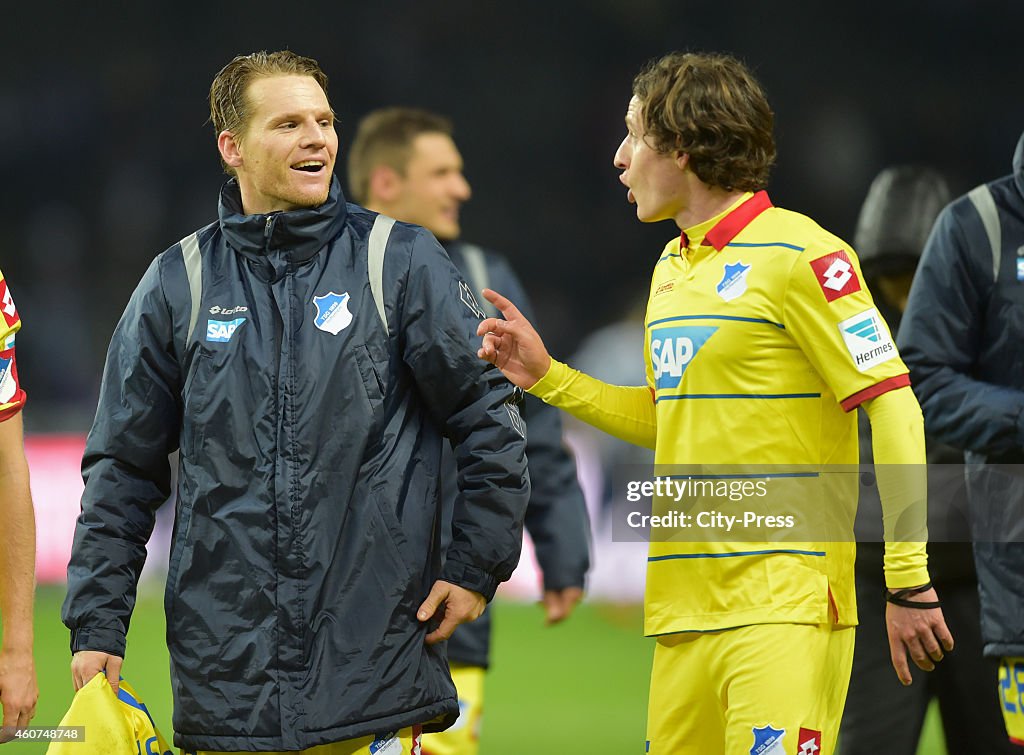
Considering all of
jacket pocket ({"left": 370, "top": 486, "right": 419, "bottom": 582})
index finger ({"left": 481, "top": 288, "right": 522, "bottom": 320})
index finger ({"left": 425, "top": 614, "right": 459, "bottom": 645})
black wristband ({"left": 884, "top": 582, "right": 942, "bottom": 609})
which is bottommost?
index finger ({"left": 425, "top": 614, "right": 459, "bottom": 645})

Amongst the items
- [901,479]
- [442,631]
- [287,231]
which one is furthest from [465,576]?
[901,479]

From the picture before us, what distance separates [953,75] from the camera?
17.4 m

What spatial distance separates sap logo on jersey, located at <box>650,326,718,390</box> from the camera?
3.42m

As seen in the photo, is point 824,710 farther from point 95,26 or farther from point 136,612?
point 95,26

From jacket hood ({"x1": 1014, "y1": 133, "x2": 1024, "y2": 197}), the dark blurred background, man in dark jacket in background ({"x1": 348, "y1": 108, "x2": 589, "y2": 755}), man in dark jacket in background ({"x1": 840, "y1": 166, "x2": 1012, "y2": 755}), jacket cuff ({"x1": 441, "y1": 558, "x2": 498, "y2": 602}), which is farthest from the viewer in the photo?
the dark blurred background

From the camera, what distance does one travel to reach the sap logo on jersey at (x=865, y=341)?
3246 mm

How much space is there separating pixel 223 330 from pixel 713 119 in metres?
1.23

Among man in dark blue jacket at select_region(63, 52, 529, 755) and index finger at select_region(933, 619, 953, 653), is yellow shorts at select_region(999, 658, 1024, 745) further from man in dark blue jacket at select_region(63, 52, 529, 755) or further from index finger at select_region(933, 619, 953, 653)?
man in dark blue jacket at select_region(63, 52, 529, 755)

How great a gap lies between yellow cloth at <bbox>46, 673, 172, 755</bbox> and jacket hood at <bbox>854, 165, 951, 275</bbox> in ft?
9.71

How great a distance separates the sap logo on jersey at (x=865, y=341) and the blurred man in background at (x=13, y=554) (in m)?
1.89

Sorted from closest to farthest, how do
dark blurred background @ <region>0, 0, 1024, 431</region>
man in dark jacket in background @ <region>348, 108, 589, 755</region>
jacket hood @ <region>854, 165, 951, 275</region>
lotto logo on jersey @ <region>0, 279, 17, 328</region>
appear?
1. lotto logo on jersey @ <region>0, 279, 17, 328</region>
2. jacket hood @ <region>854, 165, 951, 275</region>
3. man in dark jacket in background @ <region>348, 108, 589, 755</region>
4. dark blurred background @ <region>0, 0, 1024, 431</region>

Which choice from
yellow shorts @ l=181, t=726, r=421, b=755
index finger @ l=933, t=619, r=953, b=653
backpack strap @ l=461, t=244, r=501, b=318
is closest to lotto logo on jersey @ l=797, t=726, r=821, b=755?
index finger @ l=933, t=619, r=953, b=653

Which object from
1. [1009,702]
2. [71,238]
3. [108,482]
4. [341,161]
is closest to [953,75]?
[341,161]

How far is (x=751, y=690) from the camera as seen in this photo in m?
3.23
